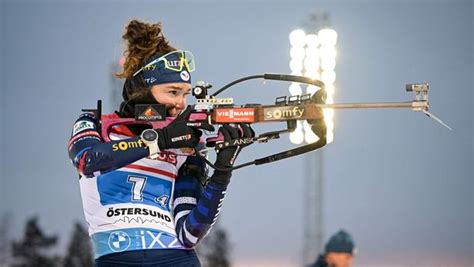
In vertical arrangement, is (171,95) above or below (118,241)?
above

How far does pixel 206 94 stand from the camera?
4852mm

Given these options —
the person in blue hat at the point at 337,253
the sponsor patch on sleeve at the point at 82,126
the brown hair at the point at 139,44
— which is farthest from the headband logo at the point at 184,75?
the person in blue hat at the point at 337,253

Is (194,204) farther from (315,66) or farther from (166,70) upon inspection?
(315,66)

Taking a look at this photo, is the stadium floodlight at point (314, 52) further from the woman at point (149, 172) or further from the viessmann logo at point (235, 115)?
the viessmann logo at point (235, 115)

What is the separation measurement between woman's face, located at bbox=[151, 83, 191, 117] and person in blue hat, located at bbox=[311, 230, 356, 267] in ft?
6.49

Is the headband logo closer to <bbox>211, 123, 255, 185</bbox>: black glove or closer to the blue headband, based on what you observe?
the blue headband

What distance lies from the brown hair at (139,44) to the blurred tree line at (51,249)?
10.2m

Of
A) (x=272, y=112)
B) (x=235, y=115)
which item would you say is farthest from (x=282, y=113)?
(x=235, y=115)

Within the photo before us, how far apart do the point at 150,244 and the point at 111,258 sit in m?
0.18

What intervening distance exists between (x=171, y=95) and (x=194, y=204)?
0.49 m

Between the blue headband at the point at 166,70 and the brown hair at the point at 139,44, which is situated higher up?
the brown hair at the point at 139,44

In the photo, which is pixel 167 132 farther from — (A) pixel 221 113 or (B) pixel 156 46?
(B) pixel 156 46

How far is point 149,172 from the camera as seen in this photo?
5.02 meters

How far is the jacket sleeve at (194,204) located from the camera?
4906 millimetres
